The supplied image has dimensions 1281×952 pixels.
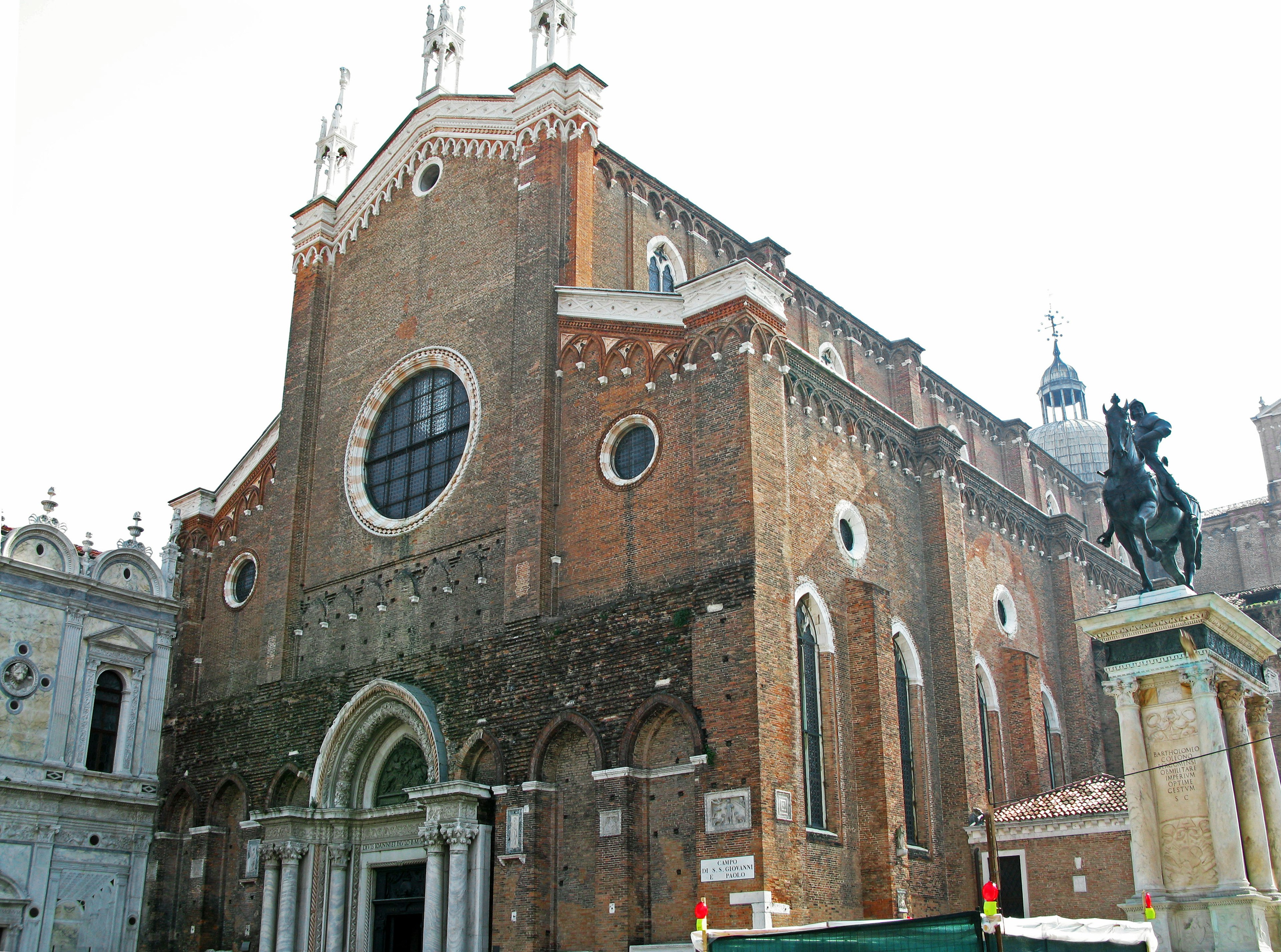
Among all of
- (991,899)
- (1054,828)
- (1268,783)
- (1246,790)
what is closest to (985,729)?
(1054,828)

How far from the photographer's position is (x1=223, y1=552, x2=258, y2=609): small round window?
80.8ft

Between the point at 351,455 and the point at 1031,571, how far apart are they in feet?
47.1

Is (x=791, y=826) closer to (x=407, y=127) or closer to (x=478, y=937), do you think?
(x=478, y=937)

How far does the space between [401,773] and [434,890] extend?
267 centimetres

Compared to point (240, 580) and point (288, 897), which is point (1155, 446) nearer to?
point (288, 897)

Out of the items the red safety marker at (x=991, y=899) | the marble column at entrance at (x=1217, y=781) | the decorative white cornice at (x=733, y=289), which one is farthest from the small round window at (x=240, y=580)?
the red safety marker at (x=991, y=899)

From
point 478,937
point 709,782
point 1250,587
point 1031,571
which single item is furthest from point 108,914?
point 1250,587

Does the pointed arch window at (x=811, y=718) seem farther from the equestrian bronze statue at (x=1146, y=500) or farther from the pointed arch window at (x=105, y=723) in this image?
the pointed arch window at (x=105, y=723)

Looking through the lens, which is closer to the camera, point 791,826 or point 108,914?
point 791,826

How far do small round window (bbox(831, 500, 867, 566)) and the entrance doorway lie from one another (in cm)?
814

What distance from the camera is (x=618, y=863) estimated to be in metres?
16.7

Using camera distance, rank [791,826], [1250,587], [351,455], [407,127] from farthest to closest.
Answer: [1250,587], [407,127], [351,455], [791,826]

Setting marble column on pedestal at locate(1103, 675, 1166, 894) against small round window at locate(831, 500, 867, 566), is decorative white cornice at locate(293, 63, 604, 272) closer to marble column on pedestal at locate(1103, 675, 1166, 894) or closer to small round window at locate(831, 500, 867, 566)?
small round window at locate(831, 500, 867, 566)

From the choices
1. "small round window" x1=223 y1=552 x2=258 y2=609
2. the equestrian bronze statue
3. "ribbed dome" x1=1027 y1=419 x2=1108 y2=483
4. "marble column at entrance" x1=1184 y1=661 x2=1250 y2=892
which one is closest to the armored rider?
the equestrian bronze statue
